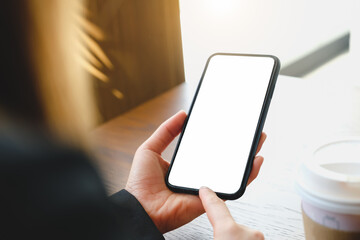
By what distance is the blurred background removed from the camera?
896 millimetres

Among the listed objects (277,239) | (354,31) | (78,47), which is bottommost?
(277,239)

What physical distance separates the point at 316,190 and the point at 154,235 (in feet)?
0.71

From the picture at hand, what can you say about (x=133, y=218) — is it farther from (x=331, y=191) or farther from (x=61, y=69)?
(x=61, y=69)

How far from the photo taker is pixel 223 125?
54 centimetres

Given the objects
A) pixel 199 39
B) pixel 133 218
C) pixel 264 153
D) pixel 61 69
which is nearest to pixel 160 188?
pixel 133 218

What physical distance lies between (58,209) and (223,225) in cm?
19

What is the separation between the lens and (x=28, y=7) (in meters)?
0.72

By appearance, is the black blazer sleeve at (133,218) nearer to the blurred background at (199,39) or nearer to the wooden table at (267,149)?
the wooden table at (267,149)

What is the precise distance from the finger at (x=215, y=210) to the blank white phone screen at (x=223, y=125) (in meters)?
0.04

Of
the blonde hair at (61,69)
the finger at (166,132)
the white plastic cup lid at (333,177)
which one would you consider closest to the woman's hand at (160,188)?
the finger at (166,132)

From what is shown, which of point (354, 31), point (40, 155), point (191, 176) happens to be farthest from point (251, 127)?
point (354, 31)

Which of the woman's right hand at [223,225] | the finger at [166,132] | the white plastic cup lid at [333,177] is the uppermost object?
the white plastic cup lid at [333,177]

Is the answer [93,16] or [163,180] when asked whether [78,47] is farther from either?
[163,180]

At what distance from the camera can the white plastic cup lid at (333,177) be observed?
30cm
